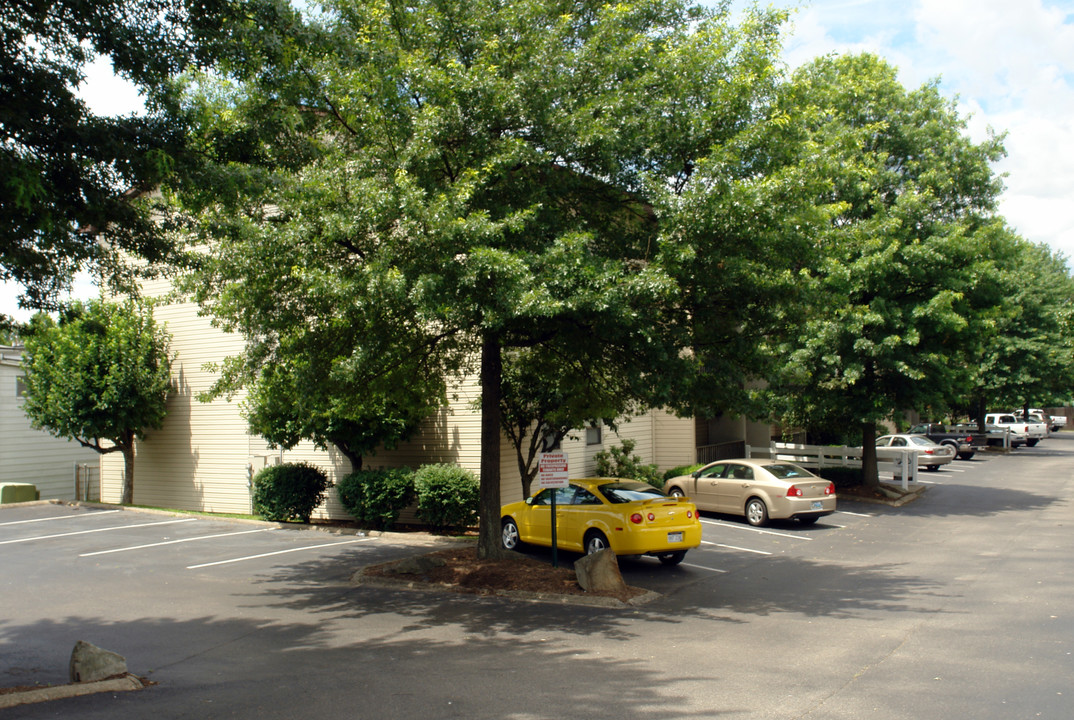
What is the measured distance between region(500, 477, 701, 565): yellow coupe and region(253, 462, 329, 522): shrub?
6505mm

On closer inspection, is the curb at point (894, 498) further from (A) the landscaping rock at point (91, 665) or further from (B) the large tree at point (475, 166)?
(A) the landscaping rock at point (91, 665)

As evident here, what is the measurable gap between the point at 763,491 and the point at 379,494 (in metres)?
8.32

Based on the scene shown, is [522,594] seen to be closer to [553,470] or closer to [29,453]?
[553,470]

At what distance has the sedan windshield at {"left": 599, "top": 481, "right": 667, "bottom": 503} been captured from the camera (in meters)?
12.8

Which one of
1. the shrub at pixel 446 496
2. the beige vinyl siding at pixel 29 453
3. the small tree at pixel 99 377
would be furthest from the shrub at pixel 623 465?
the beige vinyl siding at pixel 29 453

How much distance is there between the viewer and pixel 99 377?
21922 mm

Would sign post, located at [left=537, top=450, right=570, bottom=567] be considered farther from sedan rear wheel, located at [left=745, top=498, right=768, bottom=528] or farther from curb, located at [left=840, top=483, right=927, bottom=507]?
curb, located at [left=840, top=483, right=927, bottom=507]

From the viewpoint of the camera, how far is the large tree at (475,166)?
9242 millimetres

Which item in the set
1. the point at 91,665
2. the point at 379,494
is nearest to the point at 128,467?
the point at 379,494

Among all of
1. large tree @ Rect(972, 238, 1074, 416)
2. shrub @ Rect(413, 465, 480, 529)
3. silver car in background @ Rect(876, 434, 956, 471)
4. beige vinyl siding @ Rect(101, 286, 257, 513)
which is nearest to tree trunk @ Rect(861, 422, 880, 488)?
silver car in background @ Rect(876, 434, 956, 471)

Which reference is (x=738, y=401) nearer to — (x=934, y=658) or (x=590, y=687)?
(x=934, y=658)

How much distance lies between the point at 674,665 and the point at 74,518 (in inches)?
727

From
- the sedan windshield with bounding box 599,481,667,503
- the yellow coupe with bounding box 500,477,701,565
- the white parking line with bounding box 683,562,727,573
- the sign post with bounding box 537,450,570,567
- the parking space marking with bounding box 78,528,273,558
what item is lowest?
the white parking line with bounding box 683,562,727,573

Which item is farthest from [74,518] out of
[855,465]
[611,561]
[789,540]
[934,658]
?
[855,465]
